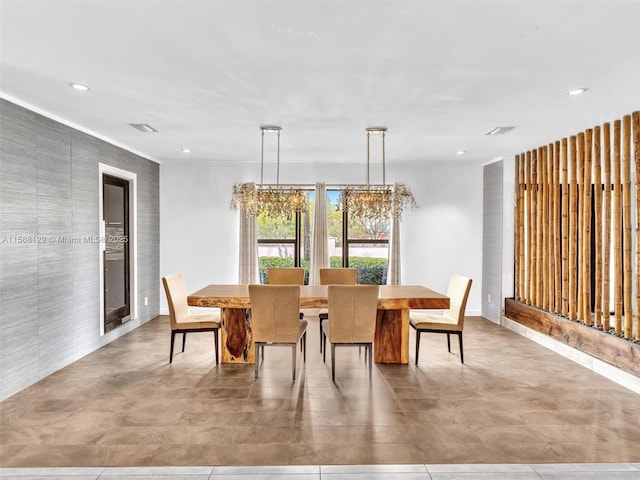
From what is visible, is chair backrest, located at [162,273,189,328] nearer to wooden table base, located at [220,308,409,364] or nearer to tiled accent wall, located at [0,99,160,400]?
wooden table base, located at [220,308,409,364]

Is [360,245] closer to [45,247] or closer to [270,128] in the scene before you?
[270,128]

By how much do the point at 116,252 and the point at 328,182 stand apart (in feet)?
10.8

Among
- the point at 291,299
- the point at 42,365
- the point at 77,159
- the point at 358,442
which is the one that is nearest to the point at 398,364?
the point at 291,299

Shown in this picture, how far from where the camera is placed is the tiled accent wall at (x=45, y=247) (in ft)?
11.0

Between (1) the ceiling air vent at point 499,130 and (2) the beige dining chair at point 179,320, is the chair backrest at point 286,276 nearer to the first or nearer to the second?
(2) the beige dining chair at point 179,320

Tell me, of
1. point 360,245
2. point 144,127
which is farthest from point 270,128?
point 360,245

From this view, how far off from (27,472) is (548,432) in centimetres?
328

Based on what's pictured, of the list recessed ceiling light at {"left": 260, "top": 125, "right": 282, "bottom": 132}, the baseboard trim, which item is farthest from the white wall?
recessed ceiling light at {"left": 260, "top": 125, "right": 282, "bottom": 132}

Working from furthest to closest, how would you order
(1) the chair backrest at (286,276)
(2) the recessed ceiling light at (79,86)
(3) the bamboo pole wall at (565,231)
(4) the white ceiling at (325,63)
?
(1) the chair backrest at (286,276), (3) the bamboo pole wall at (565,231), (2) the recessed ceiling light at (79,86), (4) the white ceiling at (325,63)

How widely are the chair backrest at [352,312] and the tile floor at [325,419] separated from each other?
1.39 ft

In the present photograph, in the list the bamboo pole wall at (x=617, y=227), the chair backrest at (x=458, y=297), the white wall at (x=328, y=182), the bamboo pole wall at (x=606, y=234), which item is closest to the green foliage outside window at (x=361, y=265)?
the white wall at (x=328, y=182)

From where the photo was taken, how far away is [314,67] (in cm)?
271

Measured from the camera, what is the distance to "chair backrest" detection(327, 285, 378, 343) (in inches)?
146

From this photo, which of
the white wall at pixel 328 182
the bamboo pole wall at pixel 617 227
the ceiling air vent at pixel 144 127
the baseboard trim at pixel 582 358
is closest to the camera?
the baseboard trim at pixel 582 358
